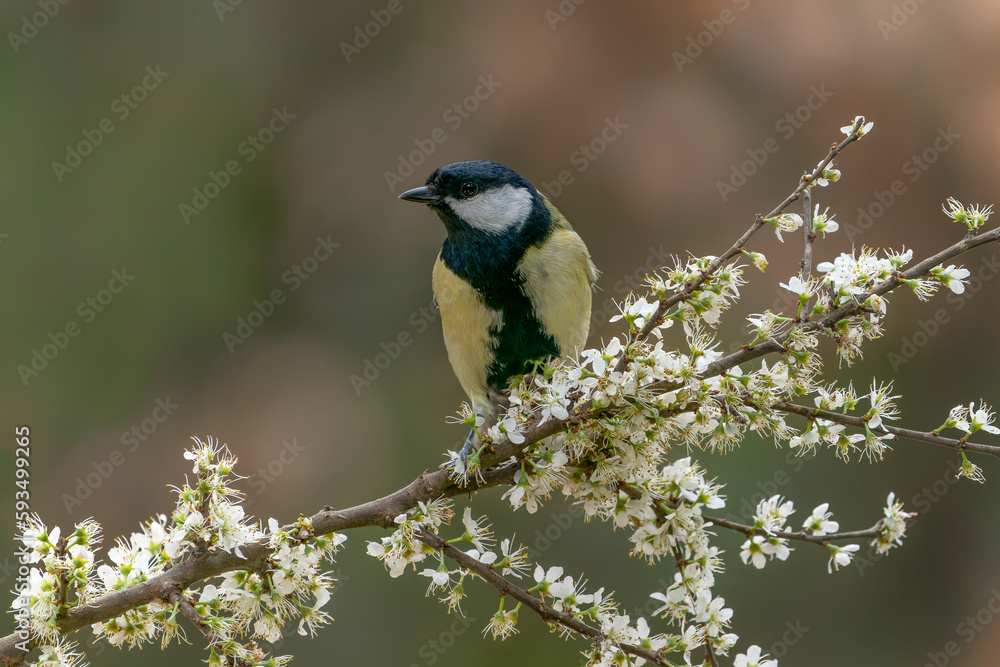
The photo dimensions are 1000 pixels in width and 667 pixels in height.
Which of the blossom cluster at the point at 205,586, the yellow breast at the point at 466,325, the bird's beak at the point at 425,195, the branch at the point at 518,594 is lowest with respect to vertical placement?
the blossom cluster at the point at 205,586

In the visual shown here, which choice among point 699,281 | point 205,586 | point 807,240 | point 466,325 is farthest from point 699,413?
point 466,325

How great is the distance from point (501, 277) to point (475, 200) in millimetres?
203

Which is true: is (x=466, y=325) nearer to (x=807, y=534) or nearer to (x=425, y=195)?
(x=425, y=195)

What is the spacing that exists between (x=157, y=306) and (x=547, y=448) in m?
3.12

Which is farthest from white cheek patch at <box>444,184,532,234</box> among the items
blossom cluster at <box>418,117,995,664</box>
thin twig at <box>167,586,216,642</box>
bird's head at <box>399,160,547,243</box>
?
thin twig at <box>167,586,216,642</box>

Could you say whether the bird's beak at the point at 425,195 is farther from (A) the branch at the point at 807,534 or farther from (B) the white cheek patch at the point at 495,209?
(A) the branch at the point at 807,534

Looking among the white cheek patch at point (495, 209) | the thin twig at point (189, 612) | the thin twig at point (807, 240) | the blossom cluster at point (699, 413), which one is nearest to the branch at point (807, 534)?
the blossom cluster at point (699, 413)

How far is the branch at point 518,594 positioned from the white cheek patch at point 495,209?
2.90 feet

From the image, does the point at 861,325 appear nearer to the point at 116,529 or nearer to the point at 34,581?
the point at 34,581

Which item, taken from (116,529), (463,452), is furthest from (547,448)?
(116,529)

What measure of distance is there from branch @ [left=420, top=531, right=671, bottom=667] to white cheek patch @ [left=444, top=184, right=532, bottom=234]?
2.90ft

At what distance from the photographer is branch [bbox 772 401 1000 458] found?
1236 millimetres

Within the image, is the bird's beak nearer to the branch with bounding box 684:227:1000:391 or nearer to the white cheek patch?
the white cheek patch

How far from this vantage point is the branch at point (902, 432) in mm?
1236
